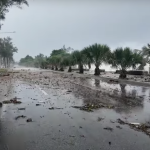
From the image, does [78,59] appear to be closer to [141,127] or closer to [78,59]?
[78,59]

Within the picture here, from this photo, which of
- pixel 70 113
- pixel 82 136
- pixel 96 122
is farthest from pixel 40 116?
pixel 82 136

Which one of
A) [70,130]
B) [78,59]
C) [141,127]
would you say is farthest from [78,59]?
[70,130]

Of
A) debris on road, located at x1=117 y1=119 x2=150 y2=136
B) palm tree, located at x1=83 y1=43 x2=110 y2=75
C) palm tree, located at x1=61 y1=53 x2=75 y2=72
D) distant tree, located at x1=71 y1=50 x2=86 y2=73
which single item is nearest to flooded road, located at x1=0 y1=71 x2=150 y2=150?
debris on road, located at x1=117 y1=119 x2=150 y2=136

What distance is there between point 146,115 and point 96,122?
2245 millimetres

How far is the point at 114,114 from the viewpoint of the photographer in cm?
827

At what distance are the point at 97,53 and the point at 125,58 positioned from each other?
9.07 metres

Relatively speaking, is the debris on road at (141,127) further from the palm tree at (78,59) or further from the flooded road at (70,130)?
the palm tree at (78,59)

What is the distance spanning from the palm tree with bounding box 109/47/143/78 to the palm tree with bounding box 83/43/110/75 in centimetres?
605

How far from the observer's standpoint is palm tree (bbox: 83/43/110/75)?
38.2 m

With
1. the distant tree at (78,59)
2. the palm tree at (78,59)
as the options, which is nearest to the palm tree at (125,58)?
the distant tree at (78,59)

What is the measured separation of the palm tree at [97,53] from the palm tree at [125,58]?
238 inches

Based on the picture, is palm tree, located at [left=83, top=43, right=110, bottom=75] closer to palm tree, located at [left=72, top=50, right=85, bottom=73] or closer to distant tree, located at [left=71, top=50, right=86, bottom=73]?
distant tree, located at [left=71, top=50, right=86, bottom=73]

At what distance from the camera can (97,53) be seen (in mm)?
38844

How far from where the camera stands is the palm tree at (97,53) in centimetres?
3825
